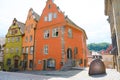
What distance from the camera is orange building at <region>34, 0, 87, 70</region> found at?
25.8m

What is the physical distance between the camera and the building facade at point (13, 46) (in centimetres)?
3453

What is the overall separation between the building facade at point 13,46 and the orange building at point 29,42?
1806mm

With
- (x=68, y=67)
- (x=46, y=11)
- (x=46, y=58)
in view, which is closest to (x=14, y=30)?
(x=46, y=11)

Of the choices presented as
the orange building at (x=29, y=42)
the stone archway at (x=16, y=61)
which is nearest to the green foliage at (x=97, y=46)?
the stone archway at (x=16, y=61)

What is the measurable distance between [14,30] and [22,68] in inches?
422

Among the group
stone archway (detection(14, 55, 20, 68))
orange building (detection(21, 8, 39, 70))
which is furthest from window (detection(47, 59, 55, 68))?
stone archway (detection(14, 55, 20, 68))

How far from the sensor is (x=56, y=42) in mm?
26422

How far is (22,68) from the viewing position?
3253cm

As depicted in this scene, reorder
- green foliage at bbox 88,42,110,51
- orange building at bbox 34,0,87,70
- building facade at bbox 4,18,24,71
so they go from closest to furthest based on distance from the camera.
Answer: orange building at bbox 34,0,87,70
building facade at bbox 4,18,24,71
green foliage at bbox 88,42,110,51

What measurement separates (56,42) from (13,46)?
15.2 meters

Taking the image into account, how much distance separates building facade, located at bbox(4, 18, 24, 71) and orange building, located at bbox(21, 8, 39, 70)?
1806mm

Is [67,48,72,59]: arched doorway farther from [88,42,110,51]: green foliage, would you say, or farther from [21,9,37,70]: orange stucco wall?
[88,42,110,51]: green foliage

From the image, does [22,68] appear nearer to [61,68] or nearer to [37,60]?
[37,60]

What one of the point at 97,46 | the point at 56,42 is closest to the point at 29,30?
the point at 56,42
